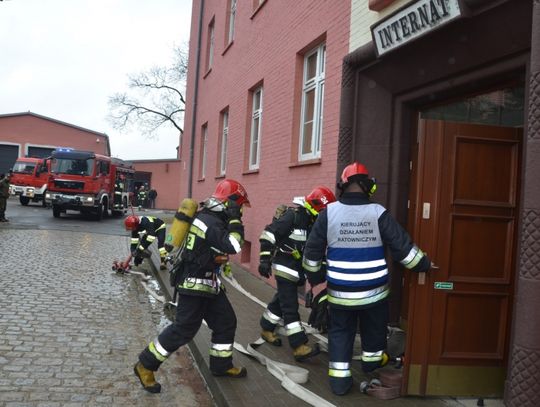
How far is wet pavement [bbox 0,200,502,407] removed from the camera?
13.7ft

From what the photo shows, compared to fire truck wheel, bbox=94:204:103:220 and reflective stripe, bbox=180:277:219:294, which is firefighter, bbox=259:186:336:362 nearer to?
reflective stripe, bbox=180:277:219:294

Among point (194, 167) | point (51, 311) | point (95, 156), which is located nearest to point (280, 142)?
point (51, 311)

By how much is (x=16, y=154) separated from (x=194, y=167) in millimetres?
32397

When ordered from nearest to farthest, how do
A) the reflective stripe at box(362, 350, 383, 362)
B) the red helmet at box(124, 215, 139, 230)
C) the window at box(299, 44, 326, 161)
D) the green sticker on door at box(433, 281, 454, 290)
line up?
1. the green sticker on door at box(433, 281, 454, 290)
2. the reflective stripe at box(362, 350, 383, 362)
3. the window at box(299, 44, 326, 161)
4. the red helmet at box(124, 215, 139, 230)

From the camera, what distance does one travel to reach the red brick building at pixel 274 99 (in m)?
7.29

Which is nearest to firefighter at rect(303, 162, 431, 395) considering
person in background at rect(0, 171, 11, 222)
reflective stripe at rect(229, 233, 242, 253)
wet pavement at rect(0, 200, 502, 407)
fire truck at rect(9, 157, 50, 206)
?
wet pavement at rect(0, 200, 502, 407)

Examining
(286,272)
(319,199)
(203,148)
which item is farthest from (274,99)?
(203,148)

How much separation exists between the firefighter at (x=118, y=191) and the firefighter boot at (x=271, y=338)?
2148 centimetres

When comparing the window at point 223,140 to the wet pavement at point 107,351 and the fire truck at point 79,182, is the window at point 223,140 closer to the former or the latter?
the wet pavement at point 107,351

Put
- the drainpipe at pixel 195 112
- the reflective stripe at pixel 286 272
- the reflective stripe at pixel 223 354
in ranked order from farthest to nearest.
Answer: the drainpipe at pixel 195 112 → the reflective stripe at pixel 286 272 → the reflective stripe at pixel 223 354

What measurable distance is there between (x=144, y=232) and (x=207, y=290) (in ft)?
18.0

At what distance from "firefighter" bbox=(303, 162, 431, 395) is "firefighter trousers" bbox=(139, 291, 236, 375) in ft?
2.85

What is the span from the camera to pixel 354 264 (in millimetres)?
4215

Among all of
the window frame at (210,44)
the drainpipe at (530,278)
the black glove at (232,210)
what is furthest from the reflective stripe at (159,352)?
the window frame at (210,44)
